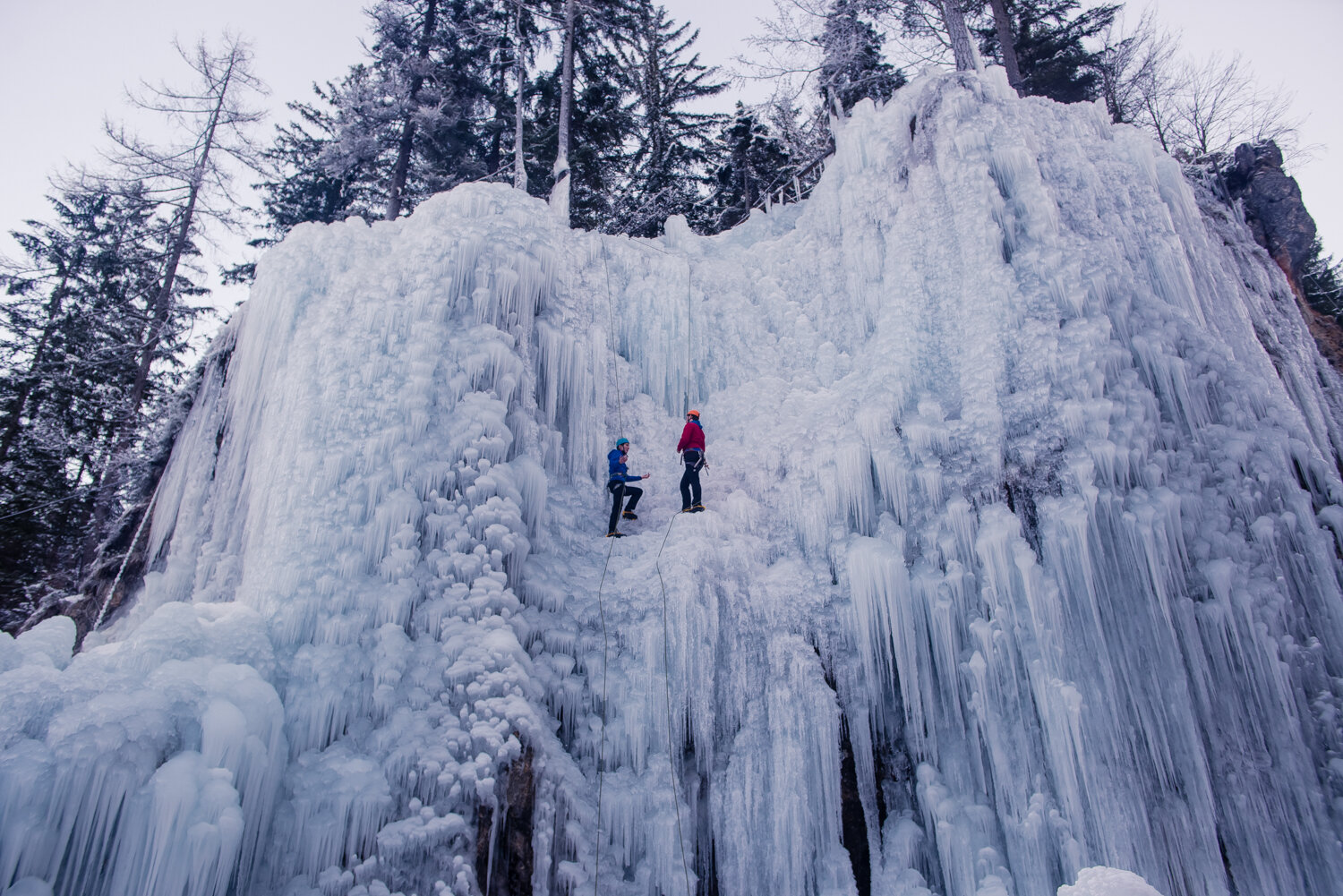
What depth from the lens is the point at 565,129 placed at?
540 inches

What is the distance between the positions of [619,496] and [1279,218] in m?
11.9

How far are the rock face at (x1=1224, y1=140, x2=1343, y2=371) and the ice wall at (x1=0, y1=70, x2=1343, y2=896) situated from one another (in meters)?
3.20

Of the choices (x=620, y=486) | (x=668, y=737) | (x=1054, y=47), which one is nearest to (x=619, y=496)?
(x=620, y=486)

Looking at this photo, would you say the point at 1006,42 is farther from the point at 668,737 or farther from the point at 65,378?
the point at 65,378

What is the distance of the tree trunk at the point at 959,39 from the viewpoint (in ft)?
36.0

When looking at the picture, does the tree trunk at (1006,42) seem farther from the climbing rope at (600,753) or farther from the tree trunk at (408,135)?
the tree trunk at (408,135)

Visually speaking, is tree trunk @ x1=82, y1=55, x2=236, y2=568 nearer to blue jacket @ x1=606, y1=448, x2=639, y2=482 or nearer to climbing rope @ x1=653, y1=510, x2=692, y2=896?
blue jacket @ x1=606, y1=448, x2=639, y2=482

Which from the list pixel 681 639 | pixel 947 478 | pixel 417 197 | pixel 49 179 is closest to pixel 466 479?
pixel 681 639

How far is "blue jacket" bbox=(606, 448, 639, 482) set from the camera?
23.8 ft

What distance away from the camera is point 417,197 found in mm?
15844

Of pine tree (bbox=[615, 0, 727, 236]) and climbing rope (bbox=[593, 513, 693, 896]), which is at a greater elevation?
pine tree (bbox=[615, 0, 727, 236])

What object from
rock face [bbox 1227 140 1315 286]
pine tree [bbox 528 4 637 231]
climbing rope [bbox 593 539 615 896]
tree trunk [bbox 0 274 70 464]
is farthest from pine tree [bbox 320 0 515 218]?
rock face [bbox 1227 140 1315 286]

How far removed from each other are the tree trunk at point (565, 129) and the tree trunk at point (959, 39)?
7.14m

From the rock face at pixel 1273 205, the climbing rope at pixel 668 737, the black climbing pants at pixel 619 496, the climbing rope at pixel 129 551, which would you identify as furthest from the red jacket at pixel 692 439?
the rock face at pixel 1273 205
